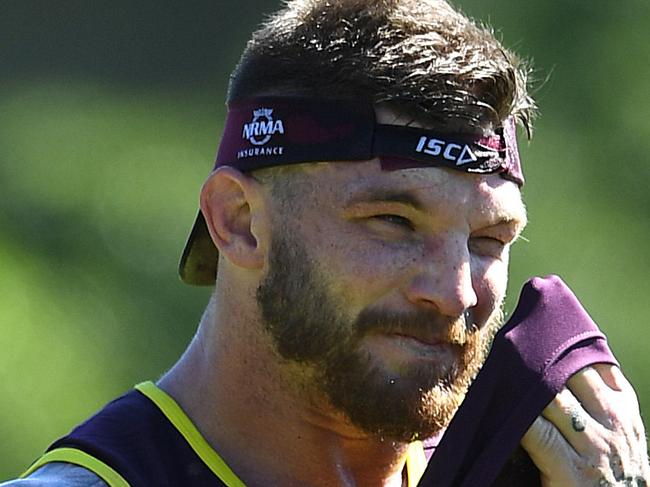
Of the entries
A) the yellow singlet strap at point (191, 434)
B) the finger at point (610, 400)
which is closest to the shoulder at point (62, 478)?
the yellow singlet strap at point (191, 434)

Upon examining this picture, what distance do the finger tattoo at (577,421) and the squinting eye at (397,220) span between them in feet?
1.64

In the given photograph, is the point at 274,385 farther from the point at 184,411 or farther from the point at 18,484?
the point at 18,484

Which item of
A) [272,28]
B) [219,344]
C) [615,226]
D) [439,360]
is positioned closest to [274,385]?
[219,344]

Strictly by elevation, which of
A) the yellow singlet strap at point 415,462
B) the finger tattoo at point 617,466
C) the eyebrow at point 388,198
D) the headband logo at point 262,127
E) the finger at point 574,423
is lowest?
the yellow singlet strap at point 415,462

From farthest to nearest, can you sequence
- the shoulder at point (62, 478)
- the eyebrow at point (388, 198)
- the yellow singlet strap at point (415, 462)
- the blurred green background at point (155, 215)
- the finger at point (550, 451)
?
the blurred green background at point (155, 215) < the yellow singlet strap at point (415, 462) < the eyebrow at point (388, 198) < the shoulder at point (62, 478) < the finger at point (550, 451)

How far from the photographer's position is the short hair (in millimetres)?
3236

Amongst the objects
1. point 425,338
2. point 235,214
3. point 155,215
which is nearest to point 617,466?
point 425,338

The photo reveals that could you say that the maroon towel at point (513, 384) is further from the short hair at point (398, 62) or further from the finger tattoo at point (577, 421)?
the short hair at point (398, 62)

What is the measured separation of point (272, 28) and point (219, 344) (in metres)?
0.68

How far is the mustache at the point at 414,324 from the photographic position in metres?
3.12

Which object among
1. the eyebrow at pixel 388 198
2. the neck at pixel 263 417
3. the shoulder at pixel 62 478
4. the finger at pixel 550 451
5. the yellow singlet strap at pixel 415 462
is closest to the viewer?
the finger at pixel 550 451

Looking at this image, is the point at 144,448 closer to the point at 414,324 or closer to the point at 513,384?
the point at 414,324

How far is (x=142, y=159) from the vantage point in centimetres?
1121

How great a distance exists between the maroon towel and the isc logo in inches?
12.6
